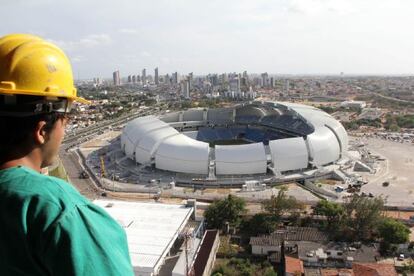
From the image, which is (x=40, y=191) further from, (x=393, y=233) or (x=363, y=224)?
(x=363, y=224)

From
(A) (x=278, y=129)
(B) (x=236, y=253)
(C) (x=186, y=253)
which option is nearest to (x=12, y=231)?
(C) (x=186, y=253)

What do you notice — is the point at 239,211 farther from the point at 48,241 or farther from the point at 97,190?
the point at 48,241

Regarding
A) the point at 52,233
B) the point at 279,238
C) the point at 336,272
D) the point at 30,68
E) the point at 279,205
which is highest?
the point at 30,68

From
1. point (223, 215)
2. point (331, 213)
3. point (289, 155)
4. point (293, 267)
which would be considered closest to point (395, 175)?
point (289, 155)

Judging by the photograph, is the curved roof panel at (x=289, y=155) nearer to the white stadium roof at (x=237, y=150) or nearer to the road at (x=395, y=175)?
the white stadium roof at (x=237, y=150)

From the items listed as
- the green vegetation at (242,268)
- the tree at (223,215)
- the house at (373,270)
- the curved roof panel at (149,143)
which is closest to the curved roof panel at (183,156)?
the curved roof panel at (149,143)
